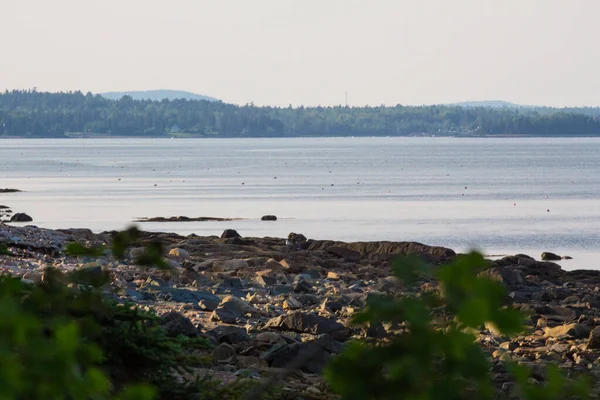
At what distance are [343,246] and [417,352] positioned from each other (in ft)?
88.3

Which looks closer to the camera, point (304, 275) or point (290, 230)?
point (304, 275)

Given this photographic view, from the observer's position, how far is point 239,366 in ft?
33.0

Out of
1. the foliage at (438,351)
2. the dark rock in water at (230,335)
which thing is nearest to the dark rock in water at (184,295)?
the dark rock in water at (230,335)

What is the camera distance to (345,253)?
2817cm

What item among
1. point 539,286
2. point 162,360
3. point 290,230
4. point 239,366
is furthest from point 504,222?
point 162,360

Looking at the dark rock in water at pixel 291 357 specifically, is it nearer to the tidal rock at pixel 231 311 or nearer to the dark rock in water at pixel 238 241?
the tidal rock at pixel 231 311

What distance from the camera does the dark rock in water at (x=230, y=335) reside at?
37.8 ft

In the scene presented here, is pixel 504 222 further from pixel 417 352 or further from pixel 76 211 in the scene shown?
pixel 417 352

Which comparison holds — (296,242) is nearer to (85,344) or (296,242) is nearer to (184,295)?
(184,295)

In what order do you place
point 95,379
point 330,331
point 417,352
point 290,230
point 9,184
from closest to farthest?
1. point 417,352
2. point 95,379
3. point 330,331
4. point 290,230
5. point 9,184

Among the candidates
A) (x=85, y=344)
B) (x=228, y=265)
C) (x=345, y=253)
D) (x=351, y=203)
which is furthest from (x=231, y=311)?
(x=351, y=203)

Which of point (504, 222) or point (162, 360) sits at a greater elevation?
point (162, 360)

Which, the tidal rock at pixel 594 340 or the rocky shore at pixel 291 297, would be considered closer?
the rocky shore at pixel 291 297

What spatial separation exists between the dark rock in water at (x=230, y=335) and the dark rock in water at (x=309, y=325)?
119cm
